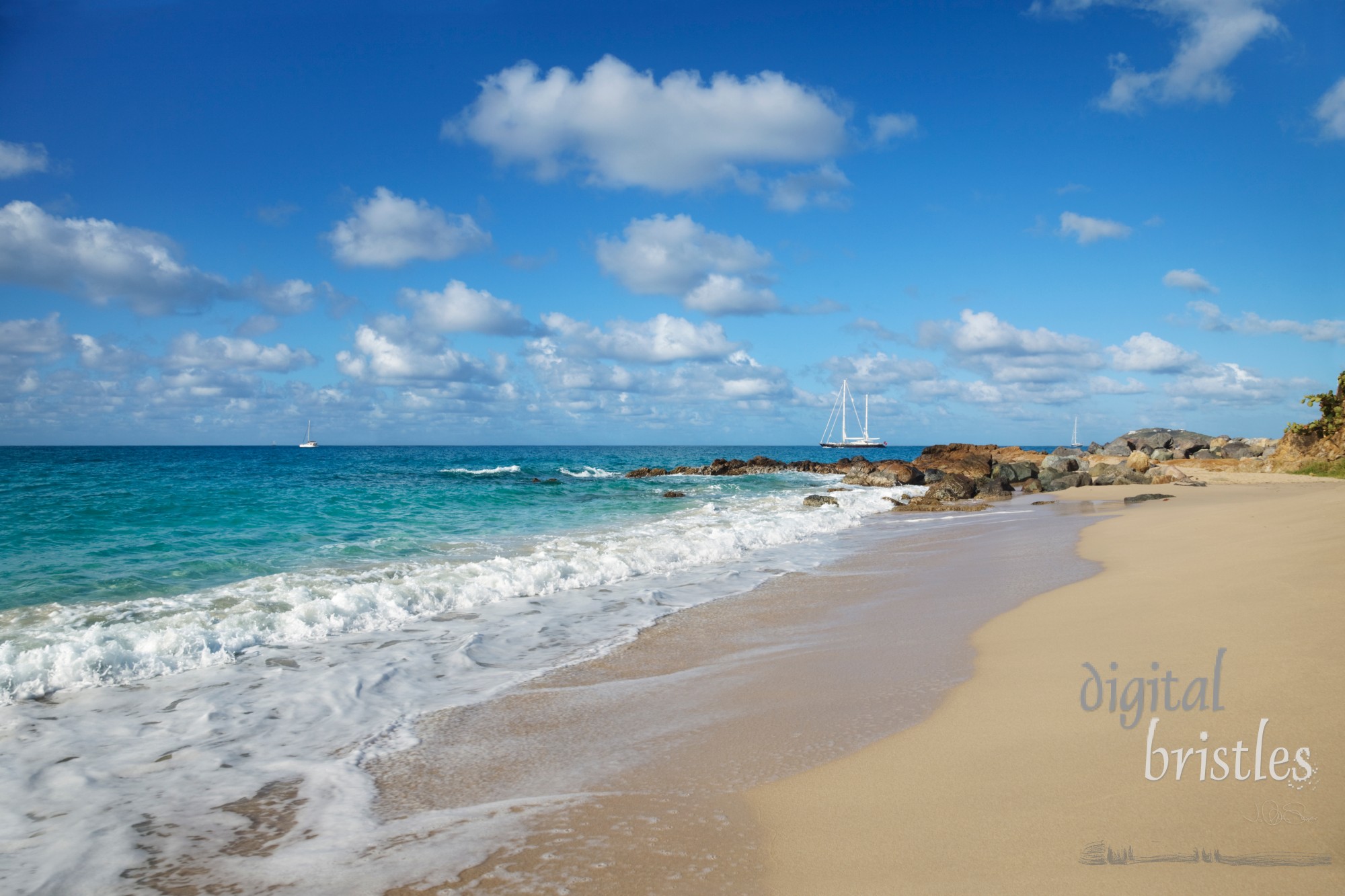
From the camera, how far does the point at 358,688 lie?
16.9ft

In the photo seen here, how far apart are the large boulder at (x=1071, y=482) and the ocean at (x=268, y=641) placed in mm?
12254

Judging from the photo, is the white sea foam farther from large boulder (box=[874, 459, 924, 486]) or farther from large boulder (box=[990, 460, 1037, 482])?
large boulder (box=[990, 460, 1037, 482])

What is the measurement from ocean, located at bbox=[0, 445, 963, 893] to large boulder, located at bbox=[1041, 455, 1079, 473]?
52.1 ft

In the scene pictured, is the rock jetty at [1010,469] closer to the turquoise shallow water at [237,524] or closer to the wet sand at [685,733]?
the turquoise shallow water at [237,524]

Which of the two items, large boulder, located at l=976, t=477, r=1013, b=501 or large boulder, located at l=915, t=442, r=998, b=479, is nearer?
large boulder, located at l=976, t=477, r=1013, b=501

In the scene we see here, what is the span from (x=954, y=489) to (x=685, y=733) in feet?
73.5

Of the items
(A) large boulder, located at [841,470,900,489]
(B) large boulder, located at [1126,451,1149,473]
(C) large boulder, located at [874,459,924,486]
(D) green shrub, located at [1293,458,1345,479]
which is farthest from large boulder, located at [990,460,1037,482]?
(D) green shrub, located at [1293,458,1345,479]

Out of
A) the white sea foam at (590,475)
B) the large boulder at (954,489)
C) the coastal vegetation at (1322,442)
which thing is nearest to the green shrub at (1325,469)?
the coastal vegetation at (1322,442)

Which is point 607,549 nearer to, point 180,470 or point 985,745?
point 985,745

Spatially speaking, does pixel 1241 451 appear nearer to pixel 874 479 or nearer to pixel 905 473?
pixel 905 473

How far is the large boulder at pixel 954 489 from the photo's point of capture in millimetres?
23656

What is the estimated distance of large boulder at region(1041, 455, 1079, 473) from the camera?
28.2 metres

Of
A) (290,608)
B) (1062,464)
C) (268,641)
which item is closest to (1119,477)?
(1062,464)

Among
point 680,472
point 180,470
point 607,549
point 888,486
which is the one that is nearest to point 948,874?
point 607,549
